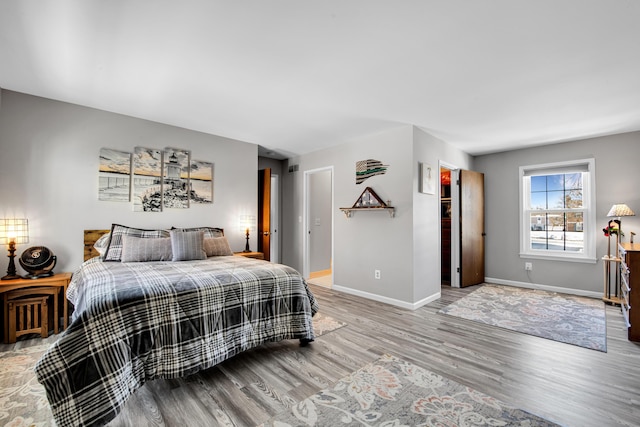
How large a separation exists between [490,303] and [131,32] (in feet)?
15.7

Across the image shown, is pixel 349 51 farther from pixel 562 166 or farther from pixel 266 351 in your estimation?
pixel 562 166

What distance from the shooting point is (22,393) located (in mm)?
1877

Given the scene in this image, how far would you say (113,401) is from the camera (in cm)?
154

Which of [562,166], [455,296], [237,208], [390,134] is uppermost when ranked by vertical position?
[390,134]

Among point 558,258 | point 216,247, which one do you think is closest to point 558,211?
point 558,258

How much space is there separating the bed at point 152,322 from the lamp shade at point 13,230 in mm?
615

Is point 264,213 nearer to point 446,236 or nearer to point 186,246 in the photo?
point 186,246

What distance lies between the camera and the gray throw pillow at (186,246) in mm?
3150

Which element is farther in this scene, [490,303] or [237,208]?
[237,208]

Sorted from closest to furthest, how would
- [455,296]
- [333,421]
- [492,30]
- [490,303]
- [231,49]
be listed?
[333,421] < [492,30] < [231,49] < [490,303] < [455,296]

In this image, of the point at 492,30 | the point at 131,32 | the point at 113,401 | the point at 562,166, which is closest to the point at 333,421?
the point at 113,401

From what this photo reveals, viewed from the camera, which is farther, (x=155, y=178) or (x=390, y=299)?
(x=390, y=299)

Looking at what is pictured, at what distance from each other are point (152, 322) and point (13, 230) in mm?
2231

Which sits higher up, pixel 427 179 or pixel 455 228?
pixel 427 179
